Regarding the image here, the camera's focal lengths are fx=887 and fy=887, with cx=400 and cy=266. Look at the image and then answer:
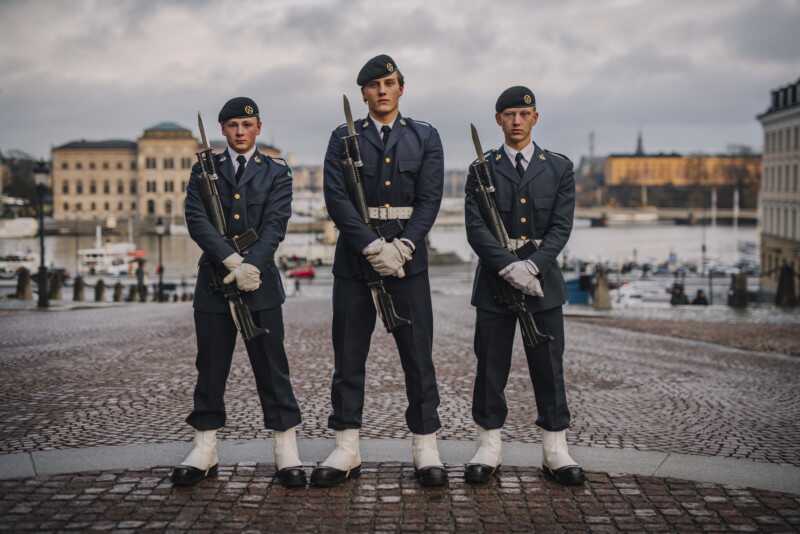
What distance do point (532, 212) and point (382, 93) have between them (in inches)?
42.0

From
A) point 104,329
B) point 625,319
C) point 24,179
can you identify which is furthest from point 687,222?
point 104,329

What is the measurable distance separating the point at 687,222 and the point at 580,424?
145 m

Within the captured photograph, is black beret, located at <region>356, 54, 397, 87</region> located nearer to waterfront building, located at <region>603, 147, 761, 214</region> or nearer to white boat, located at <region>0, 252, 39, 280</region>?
white boat, located at <region>0, 252, 39, 280</region>

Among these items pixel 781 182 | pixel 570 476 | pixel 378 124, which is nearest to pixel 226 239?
pixel 378 124

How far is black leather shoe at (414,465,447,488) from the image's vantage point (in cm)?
464

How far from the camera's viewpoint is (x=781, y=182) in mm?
54000

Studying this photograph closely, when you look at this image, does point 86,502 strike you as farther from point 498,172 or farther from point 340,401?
point 498,172

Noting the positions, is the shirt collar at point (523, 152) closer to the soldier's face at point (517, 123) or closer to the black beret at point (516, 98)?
the soldier's face at point (517, 123)

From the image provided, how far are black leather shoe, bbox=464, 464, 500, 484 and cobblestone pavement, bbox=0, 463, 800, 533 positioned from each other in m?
0.06

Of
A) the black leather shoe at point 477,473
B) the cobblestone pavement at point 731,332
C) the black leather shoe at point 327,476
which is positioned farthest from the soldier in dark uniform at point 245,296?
the cobblestone pavement at point 731,332

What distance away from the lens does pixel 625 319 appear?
63.1 feet

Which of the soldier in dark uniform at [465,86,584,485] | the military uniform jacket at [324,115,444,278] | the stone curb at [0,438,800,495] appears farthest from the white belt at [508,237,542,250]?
the stone curb at [0,438,800,495]

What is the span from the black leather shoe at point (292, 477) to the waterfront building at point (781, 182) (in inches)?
1889

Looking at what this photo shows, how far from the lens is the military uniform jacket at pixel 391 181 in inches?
187
